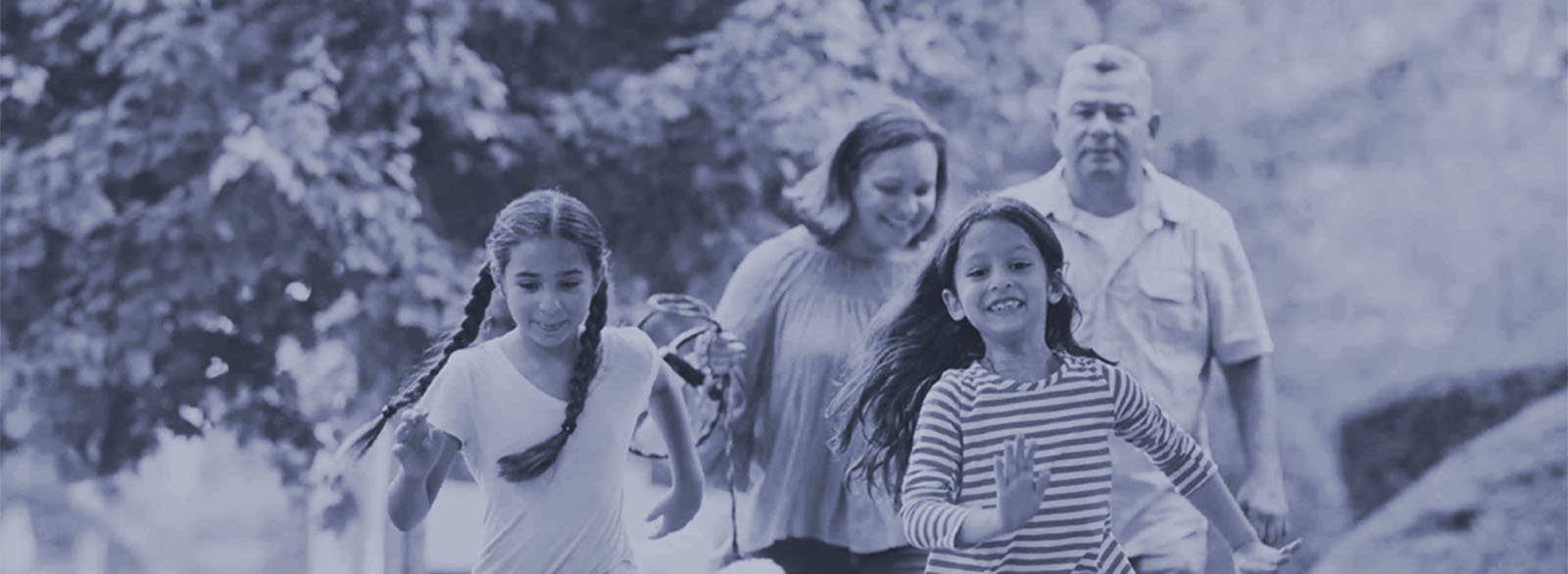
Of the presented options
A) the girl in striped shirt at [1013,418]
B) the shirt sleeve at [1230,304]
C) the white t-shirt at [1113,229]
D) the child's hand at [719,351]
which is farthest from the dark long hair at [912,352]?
the shirt sleeve at [1230,304]

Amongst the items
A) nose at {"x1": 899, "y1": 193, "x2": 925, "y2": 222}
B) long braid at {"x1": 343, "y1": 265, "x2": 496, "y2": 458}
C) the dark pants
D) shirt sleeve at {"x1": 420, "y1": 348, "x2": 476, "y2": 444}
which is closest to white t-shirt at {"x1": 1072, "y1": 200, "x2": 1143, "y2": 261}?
nose at {"x1": 899, "y1": 193, "x2": 925, "y2": 222}

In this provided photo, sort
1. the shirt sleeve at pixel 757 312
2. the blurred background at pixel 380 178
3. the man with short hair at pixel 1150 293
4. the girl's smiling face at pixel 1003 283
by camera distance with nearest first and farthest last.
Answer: the girl's smiling face at pixel 1003 283
the man with short hair at pixel 1150 293
the shirt sleeve at pixel 757 312
the blurred background at pixel 380 178

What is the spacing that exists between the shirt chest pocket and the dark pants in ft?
2.58

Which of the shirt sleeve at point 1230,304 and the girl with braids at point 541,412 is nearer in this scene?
the girl with braids at point 541,412

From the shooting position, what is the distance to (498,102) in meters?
7.72

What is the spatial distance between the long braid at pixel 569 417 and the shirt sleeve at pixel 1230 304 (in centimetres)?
172

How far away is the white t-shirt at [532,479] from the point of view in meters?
4.19

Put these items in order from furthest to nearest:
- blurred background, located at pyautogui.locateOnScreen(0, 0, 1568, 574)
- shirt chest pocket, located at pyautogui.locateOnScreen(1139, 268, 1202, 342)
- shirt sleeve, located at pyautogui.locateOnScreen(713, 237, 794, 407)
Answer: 1. blurred background, located at pyautogui.locateOnScreen(0, 0, 1568, 574)
2. shirt sleeve, located at pyautogui.locateOnScreen(713, 237, 794, 407)
3. shirt chest pocket, located at pyautogui.locateOnScreen(1139, 268, 1202, 342)

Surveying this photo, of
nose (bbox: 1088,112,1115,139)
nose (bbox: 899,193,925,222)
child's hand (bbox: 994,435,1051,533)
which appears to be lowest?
child's hand (bbox: 994,435,1051,533)

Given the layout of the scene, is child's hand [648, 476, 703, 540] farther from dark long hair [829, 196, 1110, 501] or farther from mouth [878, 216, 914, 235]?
mouth [878, 216, 914, 235]

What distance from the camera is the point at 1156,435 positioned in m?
4.08

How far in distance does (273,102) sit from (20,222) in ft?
3.66

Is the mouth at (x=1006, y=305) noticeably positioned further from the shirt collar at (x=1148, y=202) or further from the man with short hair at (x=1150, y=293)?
the shirt collar at (x=1148, y=202)

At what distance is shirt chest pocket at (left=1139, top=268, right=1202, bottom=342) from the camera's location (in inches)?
209
